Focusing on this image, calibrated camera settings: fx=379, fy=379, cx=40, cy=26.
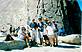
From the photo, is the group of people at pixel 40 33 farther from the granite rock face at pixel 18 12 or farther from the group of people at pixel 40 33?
the granite rock face at pixel 18 12

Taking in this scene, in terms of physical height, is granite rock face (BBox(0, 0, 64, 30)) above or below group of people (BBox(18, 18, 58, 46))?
above

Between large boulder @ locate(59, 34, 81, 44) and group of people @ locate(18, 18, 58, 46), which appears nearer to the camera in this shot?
group of people @ locate(18, 18, 58, 46)

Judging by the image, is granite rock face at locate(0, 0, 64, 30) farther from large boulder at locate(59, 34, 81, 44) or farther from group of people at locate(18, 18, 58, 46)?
large boulder at locate(59, 34, 81, 44)

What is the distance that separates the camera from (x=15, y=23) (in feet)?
25.0

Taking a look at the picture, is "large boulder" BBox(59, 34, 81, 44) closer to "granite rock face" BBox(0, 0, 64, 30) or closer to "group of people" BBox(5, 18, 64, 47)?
"group of people" BBox(5, 18, 64, 47)

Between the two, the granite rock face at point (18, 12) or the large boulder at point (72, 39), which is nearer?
the granite rock face at point (18, 12)

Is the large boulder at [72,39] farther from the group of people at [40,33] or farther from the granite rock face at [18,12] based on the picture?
the granite rock face at [18,12]

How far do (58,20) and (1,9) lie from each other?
118cm

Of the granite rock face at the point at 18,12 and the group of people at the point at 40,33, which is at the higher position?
the granite rock face at the point at 18,12

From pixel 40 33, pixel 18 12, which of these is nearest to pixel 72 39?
pixel 40 33

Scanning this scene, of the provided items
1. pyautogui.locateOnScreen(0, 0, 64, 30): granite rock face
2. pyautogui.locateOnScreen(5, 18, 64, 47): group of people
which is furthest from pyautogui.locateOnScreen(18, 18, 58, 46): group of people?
pyautogui.locateOnScreen(0, 0, 64, 30): granite rock face

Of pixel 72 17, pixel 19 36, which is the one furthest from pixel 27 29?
pixel 72 17

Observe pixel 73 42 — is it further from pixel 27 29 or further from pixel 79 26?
pixel 27 29

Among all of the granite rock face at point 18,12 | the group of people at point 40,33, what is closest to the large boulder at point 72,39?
the group of people at point 40,33
